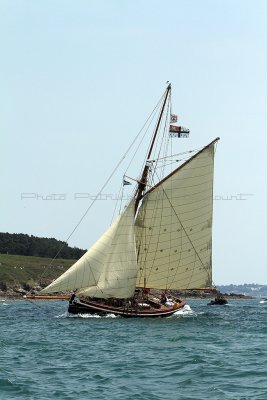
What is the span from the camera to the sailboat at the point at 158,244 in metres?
67.9

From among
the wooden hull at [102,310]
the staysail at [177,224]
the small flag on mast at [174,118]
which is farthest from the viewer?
the small flag on mast at [174,118]

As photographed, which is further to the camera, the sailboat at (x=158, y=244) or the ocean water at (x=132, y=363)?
the sailboat at (x=158, y=244)

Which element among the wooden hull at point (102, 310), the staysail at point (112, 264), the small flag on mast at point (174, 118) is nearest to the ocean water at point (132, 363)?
the staysail at point (112, 264)

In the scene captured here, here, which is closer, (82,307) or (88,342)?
(88,342)

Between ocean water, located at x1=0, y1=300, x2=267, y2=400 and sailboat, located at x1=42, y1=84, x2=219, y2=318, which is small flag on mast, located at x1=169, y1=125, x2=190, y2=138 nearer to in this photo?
sailboat, located at x1=42, y1=84, x2=219, y2=318

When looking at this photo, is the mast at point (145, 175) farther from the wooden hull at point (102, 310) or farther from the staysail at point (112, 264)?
the wooden hull at point (102, 310)

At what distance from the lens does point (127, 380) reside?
3198cm

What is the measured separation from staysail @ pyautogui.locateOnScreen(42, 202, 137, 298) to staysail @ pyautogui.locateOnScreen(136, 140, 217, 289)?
1974mm

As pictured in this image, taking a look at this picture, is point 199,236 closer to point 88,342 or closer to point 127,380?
point 88,342

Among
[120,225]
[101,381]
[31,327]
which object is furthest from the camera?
[120,225]

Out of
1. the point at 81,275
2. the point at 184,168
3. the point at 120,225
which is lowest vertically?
the point at 81,275

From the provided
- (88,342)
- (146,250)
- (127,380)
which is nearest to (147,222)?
(146,250)

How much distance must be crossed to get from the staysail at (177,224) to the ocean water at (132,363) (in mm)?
11549

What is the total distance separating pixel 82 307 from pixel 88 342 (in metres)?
23.4
